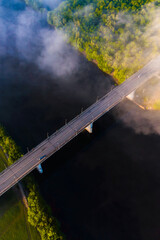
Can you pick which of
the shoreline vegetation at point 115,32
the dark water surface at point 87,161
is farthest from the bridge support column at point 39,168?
the shoreline vegetation at point 115,32

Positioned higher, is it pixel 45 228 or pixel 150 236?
pixel 45 228

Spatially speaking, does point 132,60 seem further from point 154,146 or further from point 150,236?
point 150,236

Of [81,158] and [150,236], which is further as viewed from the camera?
[81,158]

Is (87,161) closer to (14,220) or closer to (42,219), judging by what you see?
(42,219)

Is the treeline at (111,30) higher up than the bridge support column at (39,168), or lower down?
higher up

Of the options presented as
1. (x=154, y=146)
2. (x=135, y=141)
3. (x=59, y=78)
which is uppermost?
(x=59, y=78)

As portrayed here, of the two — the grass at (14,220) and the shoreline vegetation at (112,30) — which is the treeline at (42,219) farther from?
the shoreline vegetation at (112,30)

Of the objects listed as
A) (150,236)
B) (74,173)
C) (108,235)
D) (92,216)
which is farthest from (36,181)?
(150,236)
